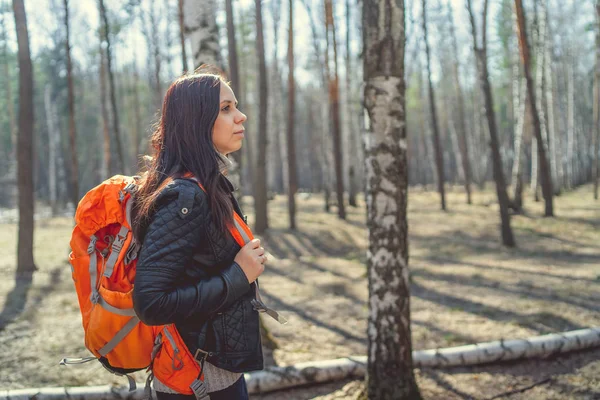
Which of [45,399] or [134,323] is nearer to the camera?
[134,323]

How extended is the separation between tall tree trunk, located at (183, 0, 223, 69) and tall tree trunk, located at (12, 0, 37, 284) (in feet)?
18.8

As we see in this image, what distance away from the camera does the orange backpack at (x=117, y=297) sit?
1.75 meters

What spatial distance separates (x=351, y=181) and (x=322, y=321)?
14.7m

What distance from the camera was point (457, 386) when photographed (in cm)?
452

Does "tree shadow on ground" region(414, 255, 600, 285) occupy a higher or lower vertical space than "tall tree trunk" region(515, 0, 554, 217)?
lower

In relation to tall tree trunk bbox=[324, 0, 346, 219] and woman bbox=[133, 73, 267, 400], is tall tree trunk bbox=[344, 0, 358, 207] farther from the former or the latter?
woman bbox=[133, 73, 267, 400]

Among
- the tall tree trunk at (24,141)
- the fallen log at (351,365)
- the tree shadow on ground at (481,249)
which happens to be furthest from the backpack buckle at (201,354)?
the tree shadow on ground at (481,249)

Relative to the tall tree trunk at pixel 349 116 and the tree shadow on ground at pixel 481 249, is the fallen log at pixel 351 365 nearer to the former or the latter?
the tree shadow on ground at pixel 481 249

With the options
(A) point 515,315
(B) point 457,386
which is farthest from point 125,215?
(A) point 515,315

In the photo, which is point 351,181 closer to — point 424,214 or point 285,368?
point 424,214

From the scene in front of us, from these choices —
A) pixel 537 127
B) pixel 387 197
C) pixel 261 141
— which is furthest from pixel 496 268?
pixel 261 141

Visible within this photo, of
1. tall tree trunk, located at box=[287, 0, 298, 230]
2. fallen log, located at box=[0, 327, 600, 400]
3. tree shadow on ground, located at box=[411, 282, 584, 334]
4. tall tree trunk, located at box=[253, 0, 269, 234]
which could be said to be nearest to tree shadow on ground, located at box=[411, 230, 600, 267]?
tree shadow on ground, located at box=[411, 282, 584, 334]

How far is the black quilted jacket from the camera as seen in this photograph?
1.63 metres

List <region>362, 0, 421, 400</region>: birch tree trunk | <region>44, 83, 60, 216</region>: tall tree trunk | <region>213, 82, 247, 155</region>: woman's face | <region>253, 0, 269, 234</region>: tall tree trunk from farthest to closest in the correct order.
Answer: <region>44, 83, 60, 216</region>: tall tree trunk, <region>253, 0, 269, 234</region>: tall tree trunk, <region>362, 0, 421, 400</region>: birch tree trunk, <region>213, 82, 247, 155</region>: woman's face
